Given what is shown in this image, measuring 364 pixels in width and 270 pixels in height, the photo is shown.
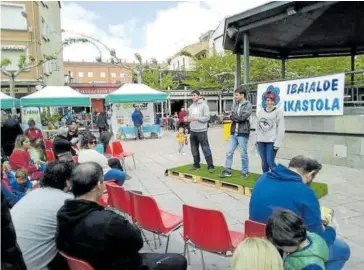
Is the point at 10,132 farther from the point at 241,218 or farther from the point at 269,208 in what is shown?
the point at 269,208

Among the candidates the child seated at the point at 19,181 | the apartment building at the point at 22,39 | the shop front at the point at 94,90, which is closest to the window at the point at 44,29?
the apartment building at the point at 22,39

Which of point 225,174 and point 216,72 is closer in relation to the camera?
point 225,174

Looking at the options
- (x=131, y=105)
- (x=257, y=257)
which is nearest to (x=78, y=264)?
(x=257, y=257)

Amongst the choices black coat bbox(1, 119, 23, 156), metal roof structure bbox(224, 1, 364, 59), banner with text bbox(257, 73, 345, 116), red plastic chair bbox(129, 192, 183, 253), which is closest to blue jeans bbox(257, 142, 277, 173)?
banner with text bbox(257, 73, 345, 116)

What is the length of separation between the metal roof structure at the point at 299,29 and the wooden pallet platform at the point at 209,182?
14.8ft

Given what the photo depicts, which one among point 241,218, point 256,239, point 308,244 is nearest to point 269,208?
point 308,244

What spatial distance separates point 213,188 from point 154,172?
7.69ft

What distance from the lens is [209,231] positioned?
111 inches

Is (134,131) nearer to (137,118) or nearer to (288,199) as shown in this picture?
(137,118)

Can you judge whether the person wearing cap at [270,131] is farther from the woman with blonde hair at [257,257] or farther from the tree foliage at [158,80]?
the tree foliage at [158,80]

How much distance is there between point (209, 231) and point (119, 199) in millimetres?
1542

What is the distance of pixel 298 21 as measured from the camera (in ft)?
31.5

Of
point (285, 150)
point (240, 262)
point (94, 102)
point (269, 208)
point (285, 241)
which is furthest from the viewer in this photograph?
point (94, 102)

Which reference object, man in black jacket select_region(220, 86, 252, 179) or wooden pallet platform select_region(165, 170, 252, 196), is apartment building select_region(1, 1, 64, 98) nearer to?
wooden pallet platform select_region(165, 170, 252, 196)
